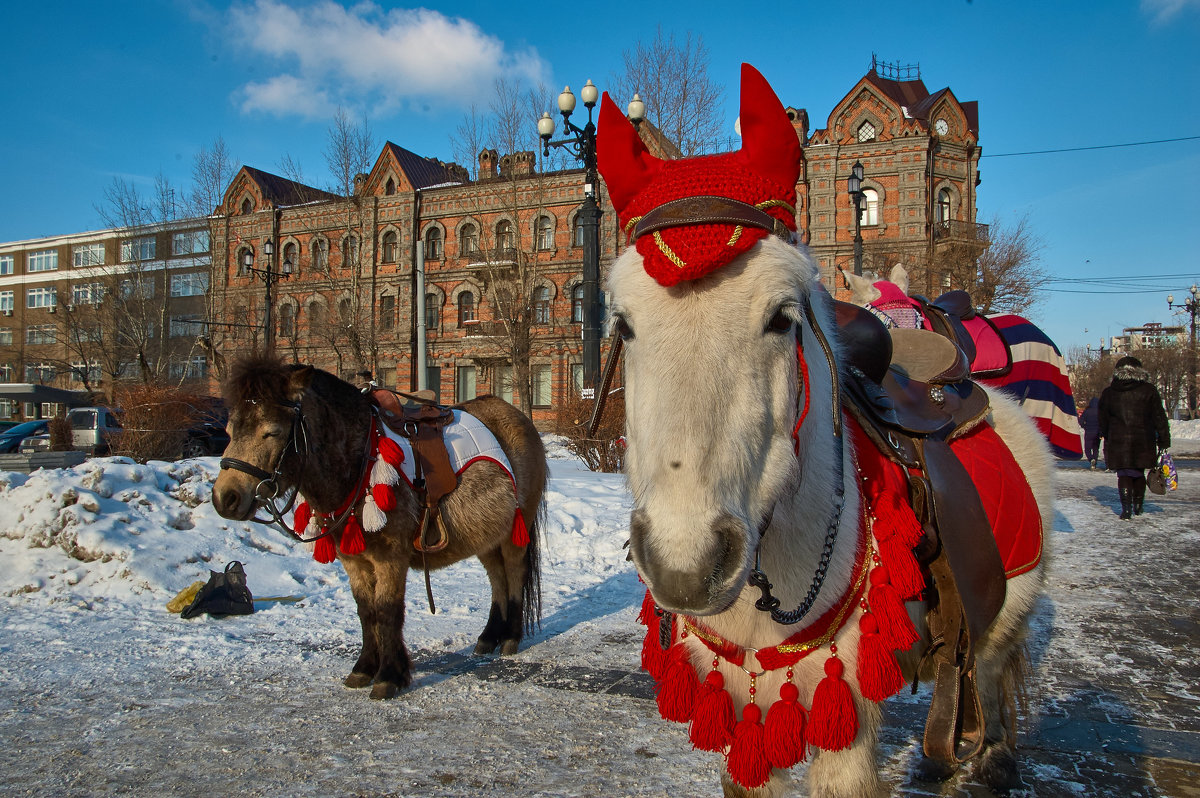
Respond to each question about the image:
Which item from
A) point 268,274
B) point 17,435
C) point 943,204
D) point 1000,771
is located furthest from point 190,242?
point 1000,771

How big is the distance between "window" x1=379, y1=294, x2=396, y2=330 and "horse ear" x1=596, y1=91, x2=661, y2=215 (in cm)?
3531

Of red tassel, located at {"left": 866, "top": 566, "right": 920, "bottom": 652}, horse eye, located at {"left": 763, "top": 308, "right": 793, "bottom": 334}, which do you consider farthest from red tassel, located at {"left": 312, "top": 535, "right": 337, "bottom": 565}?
horse eye, located at {"left": 763, "top": 308, "right": 793, "bottom": 334}

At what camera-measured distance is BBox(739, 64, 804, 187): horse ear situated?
5.01 ft

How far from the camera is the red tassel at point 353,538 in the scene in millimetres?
4297

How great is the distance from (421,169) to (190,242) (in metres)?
14.1

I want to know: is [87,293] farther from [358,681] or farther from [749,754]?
[749,754]

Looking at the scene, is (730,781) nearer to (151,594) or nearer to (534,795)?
(534,795)

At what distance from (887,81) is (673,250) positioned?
40.5 meters

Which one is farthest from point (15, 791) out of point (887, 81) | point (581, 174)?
point (887, 81)

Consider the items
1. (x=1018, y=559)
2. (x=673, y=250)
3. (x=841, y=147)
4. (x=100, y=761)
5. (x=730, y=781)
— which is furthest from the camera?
(x=841, y=147)

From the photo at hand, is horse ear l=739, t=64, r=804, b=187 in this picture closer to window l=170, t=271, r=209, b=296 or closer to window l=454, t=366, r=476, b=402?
window l=454, t=366, r=476, b=402

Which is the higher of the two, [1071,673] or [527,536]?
[527,536]

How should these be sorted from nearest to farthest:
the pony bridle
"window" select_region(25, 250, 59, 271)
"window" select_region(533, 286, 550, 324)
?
the pony bridle
"window" select_region(533, 286, 550, 324)
"window" select_region(25, 250, 59, 271)

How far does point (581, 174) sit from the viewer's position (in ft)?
106
